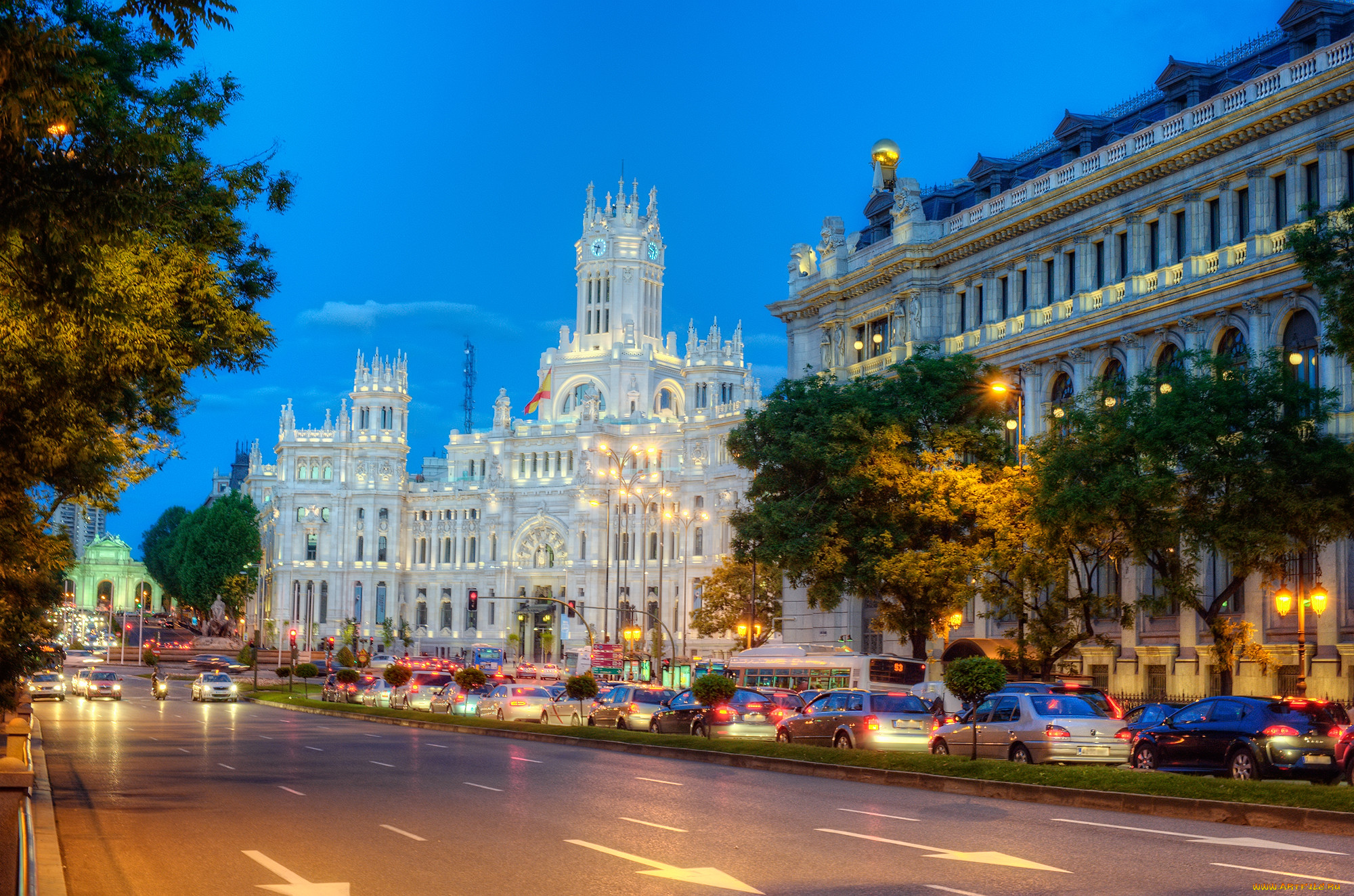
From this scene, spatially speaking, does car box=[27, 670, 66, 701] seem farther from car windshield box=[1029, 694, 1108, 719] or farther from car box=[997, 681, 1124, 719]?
car windshield box=[1029, 694, 1108, 719]

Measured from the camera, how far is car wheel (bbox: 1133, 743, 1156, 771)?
2578cm

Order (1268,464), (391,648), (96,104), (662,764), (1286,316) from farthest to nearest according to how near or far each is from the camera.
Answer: (391,648)
(1286,316)
(1268,464)
(662,764)
(96,104)

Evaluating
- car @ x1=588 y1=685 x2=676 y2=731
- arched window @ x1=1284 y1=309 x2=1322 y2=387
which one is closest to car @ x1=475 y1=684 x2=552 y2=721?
car @ x1=588 y1=685 x2=676 y2=731

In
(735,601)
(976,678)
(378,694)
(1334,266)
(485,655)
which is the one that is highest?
(1334,266)

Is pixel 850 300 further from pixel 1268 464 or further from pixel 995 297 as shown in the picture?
pixel 1268 464

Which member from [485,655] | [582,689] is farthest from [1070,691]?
[485,655]

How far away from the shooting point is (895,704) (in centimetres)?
3158

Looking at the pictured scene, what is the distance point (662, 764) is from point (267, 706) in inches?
1470

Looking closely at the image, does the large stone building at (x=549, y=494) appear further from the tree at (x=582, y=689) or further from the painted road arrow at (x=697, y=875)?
the painted road arrow at (x=697, y=875)

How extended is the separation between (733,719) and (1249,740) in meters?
15.5

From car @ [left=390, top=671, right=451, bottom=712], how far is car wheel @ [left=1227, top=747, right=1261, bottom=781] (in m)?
36.8

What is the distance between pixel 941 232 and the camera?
194 ft

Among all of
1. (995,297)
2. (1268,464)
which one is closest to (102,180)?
(1268,464)

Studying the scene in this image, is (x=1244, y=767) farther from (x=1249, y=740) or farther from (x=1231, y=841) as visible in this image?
(x=1231, y=841)
